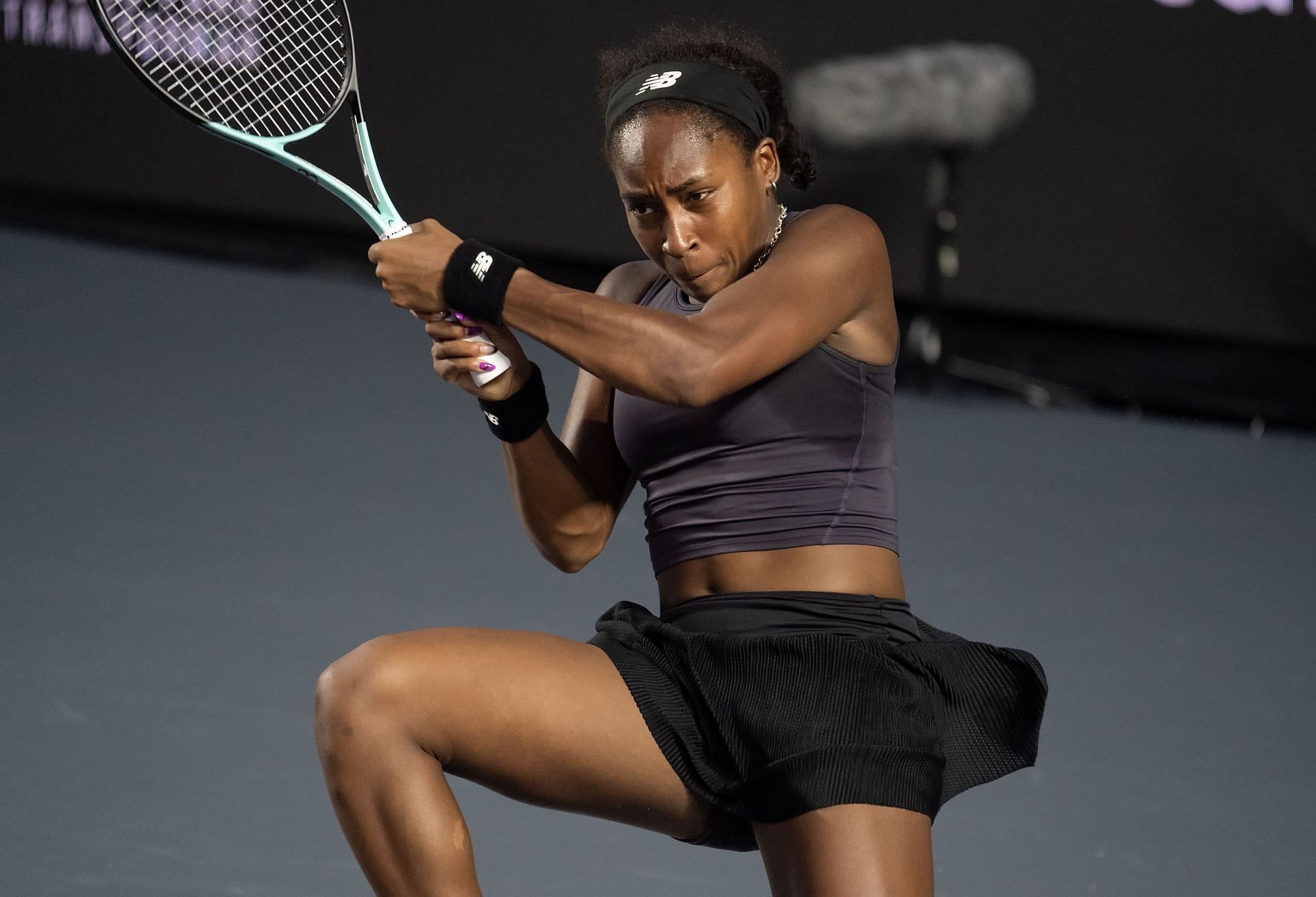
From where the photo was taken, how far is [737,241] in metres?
2.17

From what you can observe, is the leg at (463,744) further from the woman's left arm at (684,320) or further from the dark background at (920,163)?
the dark background at (920,163)

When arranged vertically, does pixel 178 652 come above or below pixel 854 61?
below

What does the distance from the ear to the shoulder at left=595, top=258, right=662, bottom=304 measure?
0.21 m

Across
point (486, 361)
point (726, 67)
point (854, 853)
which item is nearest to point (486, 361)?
point (486, 361)

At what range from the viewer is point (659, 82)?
2.16 m

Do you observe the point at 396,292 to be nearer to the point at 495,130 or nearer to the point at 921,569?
the point at 921,569

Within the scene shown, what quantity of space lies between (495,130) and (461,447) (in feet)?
9.42

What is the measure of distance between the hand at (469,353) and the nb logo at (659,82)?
0.36m

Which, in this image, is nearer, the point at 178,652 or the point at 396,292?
the point at 396,292

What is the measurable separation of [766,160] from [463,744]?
85 cm

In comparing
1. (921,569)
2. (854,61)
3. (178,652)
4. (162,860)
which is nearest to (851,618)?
(162,860)

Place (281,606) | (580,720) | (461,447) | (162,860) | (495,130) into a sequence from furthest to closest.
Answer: (495,130), (461,447), (281,606), (162,860), (580,720)

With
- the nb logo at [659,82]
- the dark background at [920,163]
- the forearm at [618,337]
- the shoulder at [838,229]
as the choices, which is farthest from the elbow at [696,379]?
the dark background at [920,163]

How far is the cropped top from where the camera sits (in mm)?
2145
